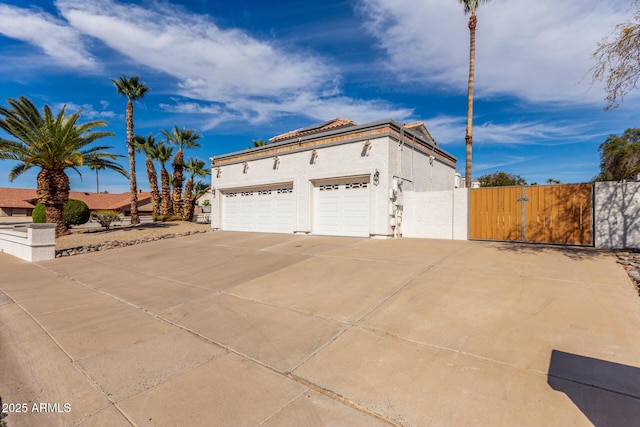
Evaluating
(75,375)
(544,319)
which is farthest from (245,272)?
(544,319)

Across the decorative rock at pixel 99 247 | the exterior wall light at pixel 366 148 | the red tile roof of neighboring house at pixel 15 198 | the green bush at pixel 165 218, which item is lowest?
the decorative rock at pixel 99 247

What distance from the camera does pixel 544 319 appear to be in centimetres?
405

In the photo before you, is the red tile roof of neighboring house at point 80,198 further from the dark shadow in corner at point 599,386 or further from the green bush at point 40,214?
the dark shadow in corner at point 599,386

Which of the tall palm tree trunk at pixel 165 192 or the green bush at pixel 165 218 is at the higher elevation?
the tall palm tree trunk at pixel 165 192

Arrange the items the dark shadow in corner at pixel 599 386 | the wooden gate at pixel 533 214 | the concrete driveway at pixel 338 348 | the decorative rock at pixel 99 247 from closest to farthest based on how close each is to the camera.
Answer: the dark shadow in corner at pixel 599 386 < the concrete driveway at pixel 338 348 < the wooden gate at pixel 533 214 < the decorative rock at pixel 99 247

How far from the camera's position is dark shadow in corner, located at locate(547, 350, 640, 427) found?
2.36 metres

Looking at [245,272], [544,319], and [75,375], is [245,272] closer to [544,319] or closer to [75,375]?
[75,375]

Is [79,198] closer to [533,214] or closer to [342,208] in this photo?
[342,208]

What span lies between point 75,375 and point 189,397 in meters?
1.51

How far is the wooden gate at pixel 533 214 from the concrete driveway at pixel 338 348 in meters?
2.40

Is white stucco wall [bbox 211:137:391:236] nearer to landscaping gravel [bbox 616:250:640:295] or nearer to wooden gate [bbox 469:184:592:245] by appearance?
wooden gate [bbox 469:184:592:245]

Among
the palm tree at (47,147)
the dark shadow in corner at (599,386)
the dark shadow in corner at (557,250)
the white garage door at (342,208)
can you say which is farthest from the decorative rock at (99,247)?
the dark shadow in corner at (599,386)

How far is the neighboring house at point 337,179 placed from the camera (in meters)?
11.7

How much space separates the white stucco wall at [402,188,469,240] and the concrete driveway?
12.8ft
